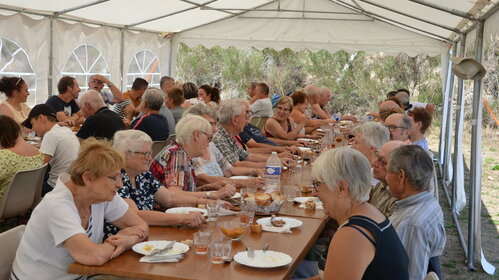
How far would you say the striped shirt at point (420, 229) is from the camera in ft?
9.01

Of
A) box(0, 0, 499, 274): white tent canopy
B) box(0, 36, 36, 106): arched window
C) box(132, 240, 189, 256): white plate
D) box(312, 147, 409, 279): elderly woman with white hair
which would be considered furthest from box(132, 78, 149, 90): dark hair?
box(312, 147, 409, 279): elderly woman with white hair

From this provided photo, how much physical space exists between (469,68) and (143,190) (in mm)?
2983

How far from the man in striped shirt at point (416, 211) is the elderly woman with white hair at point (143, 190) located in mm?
1040

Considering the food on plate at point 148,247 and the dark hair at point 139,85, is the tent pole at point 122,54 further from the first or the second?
the food on plate at point 148,247

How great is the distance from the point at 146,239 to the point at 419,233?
1.28 meters

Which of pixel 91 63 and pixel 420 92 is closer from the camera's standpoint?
pixel 91 63

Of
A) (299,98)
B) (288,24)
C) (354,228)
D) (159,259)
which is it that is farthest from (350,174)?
(288,24)

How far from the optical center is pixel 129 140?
3410 mm

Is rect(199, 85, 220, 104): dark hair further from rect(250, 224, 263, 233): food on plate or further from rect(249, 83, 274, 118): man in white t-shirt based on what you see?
rect(250, 224, 263, 233): food on plate

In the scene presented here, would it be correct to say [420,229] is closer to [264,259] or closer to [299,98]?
[264,259]

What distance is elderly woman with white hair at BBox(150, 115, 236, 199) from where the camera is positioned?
161 inches

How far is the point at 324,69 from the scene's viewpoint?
19.1 meters

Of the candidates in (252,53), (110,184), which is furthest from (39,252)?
(252,53)

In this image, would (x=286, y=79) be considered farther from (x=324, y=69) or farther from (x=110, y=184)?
(x=110, y=184)
